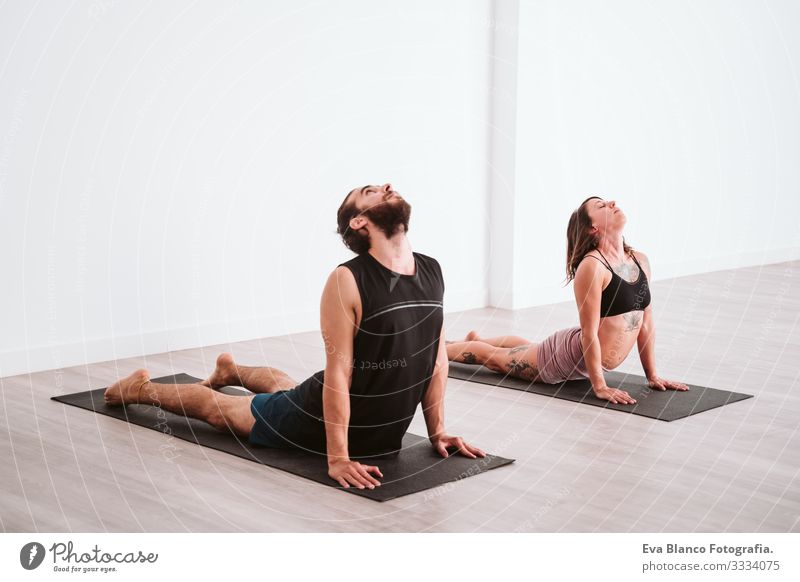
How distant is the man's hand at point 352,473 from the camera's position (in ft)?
10.1

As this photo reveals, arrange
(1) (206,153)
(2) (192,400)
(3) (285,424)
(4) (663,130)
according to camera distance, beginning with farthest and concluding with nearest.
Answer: (4) (663,130) → (1) (206,153) → (2) (192,400) → (3) (285,424)

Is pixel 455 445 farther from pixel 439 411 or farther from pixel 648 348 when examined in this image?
pixel 648 348

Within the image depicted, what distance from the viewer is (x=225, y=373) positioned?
4102 mm

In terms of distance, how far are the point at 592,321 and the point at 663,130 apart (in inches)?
182

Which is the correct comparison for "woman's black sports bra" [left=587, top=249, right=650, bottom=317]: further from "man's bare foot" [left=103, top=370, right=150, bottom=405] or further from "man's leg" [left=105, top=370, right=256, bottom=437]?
"man's bare foot" [left=103, top=370, right=150, bottom=405]

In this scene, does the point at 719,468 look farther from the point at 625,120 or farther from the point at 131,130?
the point at 625,120

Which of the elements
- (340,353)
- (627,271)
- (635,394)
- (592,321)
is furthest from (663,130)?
(340,353)

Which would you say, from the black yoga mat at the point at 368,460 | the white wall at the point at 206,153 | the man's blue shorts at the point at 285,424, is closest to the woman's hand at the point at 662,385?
the black yoga mat at the point at 368,460

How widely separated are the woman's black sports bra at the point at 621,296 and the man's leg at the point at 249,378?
4.38 ft

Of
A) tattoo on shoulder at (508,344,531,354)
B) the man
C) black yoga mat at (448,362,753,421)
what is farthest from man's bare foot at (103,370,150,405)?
tattoo on shoulder at (508,344,531,354)

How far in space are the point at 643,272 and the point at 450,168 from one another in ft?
8.48

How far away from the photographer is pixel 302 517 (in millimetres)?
2846
